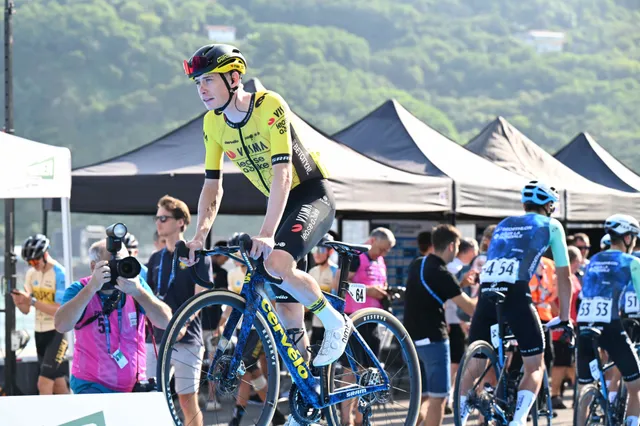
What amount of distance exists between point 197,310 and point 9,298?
619cm

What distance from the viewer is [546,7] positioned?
587ft

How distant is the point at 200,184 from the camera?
36.5ft

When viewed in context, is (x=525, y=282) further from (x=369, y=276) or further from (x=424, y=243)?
(x=424, y=243)

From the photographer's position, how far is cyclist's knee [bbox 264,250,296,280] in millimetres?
5082

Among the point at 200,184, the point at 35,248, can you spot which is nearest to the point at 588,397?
the point at 200,184

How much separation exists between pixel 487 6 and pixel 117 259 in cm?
17828

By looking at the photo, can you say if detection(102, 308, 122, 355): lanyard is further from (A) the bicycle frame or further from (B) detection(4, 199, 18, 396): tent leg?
(B) detection(4, 199, 18, 396): tent leg

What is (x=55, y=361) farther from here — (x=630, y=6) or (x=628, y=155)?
(x=630, y=6)

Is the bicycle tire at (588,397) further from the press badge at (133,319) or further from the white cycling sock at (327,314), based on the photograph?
the press badge at (133,319)

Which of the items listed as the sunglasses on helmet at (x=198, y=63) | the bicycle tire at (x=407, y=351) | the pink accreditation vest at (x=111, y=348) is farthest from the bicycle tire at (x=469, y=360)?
the sunglasses on helmet at (x=198, y=63)

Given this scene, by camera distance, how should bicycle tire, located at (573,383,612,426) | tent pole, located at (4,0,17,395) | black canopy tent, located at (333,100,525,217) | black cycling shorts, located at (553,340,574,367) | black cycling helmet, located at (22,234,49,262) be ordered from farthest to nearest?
black canopy tent, located at (333,100,525,217), black cycling shorts, located at (553,340,574,367), black cycling helmet, located at (22,234,49,262), tent pole, located at (4,0,17,395), bicycle tire, located at (573,383,612,426)

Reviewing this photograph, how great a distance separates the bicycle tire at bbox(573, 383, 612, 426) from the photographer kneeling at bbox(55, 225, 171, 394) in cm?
367

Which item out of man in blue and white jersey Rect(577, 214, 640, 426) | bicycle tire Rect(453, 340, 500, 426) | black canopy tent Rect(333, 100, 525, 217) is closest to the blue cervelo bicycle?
bicycle tire Rect(453, 340, 500, 426)

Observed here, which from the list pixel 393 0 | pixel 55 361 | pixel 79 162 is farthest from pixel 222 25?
pixel 55 361
